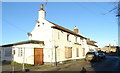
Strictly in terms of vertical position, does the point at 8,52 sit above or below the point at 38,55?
above

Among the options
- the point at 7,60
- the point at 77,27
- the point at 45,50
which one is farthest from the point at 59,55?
the point at 77,27

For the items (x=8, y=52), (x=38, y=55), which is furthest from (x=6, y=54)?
(x=38, y=55)

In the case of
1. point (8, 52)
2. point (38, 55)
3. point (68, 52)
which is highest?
point (8, 52)

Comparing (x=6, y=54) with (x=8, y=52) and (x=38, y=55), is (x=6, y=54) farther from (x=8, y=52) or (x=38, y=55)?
(x=38, y=55)

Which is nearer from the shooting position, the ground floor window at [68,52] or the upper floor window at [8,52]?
the upper floor window at [8,52]

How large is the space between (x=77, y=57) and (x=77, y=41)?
317 cm

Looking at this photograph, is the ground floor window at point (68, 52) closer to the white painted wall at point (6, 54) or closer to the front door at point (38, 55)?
the front door at point (38, 55)

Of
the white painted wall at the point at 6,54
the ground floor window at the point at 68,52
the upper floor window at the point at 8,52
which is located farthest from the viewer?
the ground floor window at the point at 68,52

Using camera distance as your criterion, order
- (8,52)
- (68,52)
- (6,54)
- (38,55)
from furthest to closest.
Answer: (68,52) → (6,54) → (8,52) → (38,55)

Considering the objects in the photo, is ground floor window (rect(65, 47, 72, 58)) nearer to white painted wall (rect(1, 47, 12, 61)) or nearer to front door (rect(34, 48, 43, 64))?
front door (rect(34, 48, 43, 64))

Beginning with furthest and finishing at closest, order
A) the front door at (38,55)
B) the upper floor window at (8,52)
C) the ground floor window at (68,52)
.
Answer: the ground floor window at (68,52) → the upper floor window at (8,52) → the front door at (38,55)

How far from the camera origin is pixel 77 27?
3712 centimetres

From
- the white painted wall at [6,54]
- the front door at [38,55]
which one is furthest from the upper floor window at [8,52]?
the front door at [38,55]

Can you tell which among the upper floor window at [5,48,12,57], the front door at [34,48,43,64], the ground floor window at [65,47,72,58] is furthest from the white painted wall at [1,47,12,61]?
the ground floor window at [65,47,72,58]
